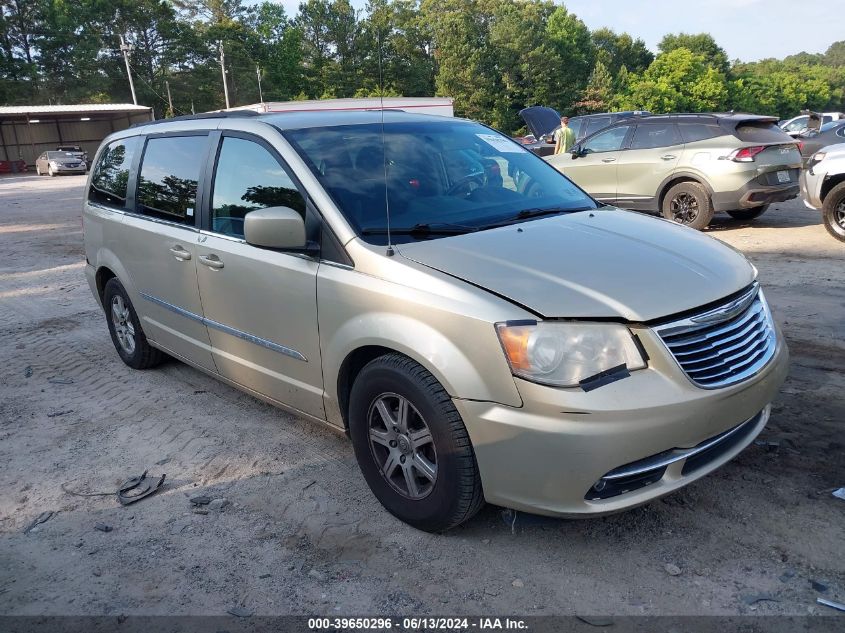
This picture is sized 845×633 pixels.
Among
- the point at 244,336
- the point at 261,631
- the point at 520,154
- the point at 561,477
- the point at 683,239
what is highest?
the point at 520,154

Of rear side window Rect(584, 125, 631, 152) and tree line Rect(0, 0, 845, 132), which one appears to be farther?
tree line Rect(0, 0, 845, 132)

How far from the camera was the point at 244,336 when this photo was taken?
380 centimetres

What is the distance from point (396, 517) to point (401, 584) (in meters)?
0.44

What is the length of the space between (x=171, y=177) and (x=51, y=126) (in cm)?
5111

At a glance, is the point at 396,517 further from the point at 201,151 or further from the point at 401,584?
the point at 201,151

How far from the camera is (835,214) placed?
28.9 ft

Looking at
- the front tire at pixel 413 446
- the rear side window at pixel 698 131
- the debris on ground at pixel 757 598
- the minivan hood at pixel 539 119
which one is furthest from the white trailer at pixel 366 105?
the debris on ground at pixel 757 598

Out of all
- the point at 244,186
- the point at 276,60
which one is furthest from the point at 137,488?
the point at 276,60

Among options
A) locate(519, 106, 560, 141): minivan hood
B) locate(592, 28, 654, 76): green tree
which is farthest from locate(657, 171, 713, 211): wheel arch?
locate(592, 28, 654, 76): green tree

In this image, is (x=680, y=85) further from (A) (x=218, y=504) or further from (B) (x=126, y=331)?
(A) (x=218, y=504)

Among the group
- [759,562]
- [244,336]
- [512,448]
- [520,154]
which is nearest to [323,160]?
[244,336]

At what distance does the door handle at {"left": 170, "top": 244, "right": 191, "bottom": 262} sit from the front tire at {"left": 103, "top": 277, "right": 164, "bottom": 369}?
1081 mm

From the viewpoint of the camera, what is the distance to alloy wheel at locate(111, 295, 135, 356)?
530 cm

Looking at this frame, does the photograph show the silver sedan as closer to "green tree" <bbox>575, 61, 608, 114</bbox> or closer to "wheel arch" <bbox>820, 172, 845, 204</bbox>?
"wheel arch" <bbox>820, 172, 845, 204</bbox>
